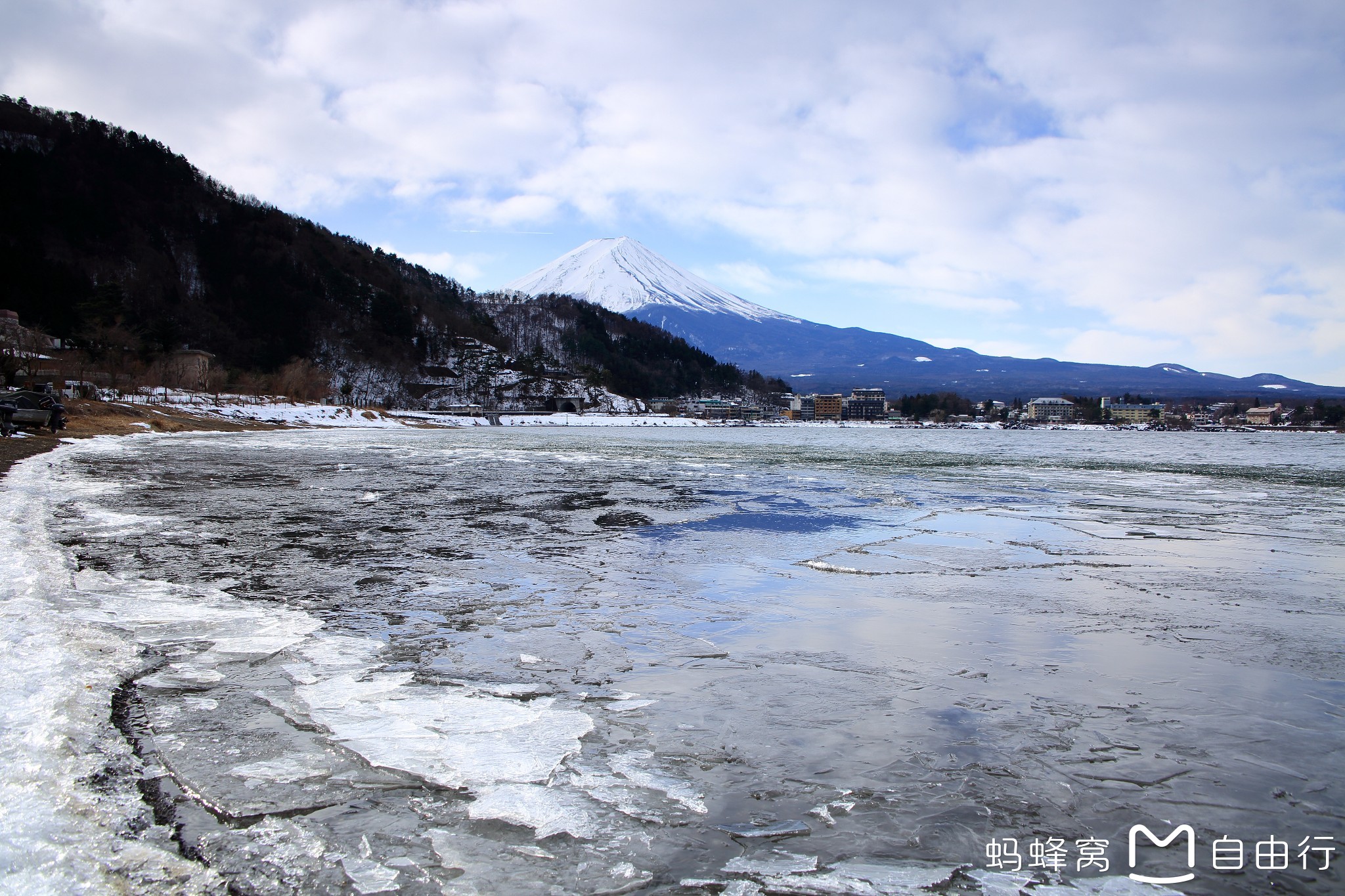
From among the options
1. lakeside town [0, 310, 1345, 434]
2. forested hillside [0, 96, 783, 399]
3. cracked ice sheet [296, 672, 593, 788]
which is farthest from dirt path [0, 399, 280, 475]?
forested hillside [0, 96, 783, 399]

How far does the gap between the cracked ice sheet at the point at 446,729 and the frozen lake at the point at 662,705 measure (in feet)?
0.06

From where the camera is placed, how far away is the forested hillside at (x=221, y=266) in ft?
397

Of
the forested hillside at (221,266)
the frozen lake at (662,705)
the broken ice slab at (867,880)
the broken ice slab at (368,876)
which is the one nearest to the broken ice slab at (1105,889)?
the frozen lake at (662,705)

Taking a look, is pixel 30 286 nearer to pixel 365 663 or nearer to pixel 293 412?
pixel 293 412

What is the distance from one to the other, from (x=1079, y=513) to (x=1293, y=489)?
10119 millimetres

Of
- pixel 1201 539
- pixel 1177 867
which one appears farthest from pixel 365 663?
pixel 1201 539

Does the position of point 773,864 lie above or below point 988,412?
below

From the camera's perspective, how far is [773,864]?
2354mm

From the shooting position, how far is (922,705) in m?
3.79

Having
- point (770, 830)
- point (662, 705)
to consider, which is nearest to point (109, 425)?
point (662, 705)

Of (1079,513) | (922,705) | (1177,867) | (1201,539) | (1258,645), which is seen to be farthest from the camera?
(1079,513)

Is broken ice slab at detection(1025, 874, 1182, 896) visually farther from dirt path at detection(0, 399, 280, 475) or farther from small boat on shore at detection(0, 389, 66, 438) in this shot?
small boat on shore at detection(0, 389, 66, 438)

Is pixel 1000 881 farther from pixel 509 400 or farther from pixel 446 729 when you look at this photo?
pixel 509 400

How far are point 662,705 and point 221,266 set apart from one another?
531 feet
